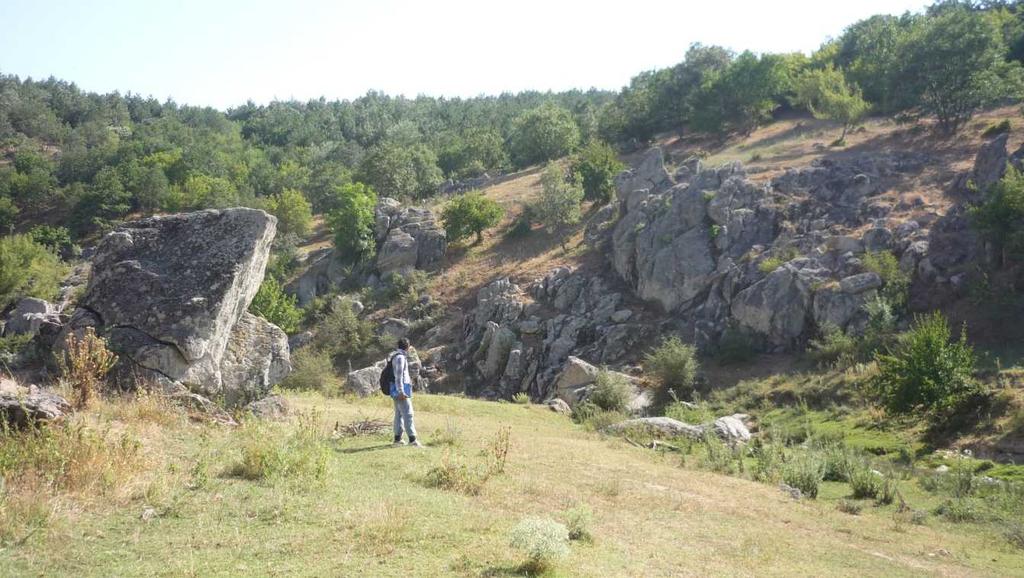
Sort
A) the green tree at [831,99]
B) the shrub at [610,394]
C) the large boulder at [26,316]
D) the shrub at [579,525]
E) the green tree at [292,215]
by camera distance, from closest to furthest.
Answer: the shrub at [579,525] < the shrub at [610,394] < the large boulder at [26,316] < the green tree at [831,99] < the green tree at [292,215]

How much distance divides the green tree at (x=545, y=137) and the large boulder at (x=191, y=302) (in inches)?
2221

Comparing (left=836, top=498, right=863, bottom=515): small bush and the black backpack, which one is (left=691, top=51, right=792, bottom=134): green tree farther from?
the black backpack

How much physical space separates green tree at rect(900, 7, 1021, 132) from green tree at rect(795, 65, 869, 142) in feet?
11.4

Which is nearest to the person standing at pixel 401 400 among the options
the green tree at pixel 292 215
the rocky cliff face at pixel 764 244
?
the rocky cliff face at pixel 764 244

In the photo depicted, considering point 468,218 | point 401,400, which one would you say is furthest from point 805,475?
point 468,218

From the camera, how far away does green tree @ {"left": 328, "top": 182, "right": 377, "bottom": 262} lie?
48500 mm

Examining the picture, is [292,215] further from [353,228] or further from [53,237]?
[53,237]

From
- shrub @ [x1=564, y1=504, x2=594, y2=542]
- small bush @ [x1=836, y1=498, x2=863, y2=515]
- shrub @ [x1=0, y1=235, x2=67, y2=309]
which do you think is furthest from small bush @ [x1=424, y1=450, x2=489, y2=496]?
shrub @ [x1=0, y1=235, x2=67, y2=309]

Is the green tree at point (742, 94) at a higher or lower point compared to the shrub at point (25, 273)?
higher

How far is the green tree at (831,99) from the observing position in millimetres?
45875

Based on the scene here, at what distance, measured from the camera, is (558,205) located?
153 ft

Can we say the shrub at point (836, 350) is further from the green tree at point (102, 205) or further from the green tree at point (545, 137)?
the green tree at point (102, 205)

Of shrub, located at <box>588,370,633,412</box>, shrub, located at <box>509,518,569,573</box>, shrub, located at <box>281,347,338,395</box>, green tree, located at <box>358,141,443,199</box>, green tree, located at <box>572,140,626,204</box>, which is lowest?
shrub, located at <box>588,370,633,412</box>

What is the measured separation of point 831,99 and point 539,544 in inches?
1901
